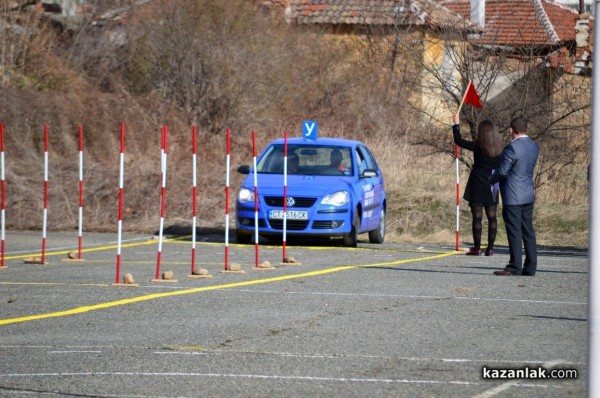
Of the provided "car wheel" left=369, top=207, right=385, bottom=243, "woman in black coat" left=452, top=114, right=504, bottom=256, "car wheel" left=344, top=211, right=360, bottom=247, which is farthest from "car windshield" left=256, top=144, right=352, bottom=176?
"woman in black coat" left=452, top=114, right=504, bottom=256

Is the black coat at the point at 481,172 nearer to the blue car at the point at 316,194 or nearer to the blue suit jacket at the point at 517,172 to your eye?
the blue car at the point at 316,194

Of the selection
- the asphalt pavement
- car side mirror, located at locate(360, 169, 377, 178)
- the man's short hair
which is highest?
the man's short hair

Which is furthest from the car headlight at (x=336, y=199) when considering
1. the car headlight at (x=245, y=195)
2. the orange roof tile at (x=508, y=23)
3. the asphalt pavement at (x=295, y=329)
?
the orange roof tile at (x=508, y=23)

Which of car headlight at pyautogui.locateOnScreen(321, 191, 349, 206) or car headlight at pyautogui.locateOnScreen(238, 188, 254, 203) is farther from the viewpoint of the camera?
car headlight at pyautogui.locateOnScreen(238, 188, 254, 203)

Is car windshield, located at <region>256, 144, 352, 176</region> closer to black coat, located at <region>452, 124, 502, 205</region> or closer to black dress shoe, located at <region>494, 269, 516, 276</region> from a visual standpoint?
black coat, located at <region>452, 124, 502, 205</region>

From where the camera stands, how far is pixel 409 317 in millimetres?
10977

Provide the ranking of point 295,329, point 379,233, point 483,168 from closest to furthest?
point 295,329
point 483,168
point 379,233

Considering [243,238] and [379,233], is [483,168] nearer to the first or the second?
[379,233]

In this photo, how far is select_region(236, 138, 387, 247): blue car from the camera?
62.9ft

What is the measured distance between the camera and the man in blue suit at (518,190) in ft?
47.5

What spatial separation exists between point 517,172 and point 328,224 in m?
Result: 5.15

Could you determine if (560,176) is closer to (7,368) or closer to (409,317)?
(409,317)

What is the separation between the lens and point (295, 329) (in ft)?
33.8

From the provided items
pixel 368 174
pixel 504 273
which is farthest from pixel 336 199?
pixel 504 273
